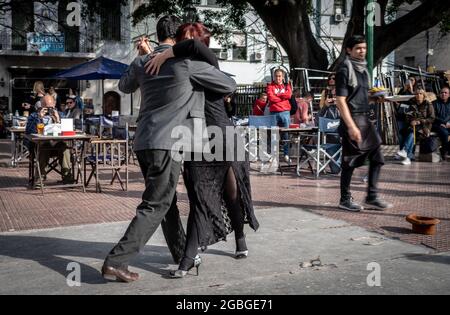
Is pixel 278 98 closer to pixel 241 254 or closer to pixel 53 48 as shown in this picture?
pixel 241 254

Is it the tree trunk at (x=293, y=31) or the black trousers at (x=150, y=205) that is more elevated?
the tree trunk at (x=293, y=31)

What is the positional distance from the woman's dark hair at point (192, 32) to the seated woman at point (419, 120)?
991 cm

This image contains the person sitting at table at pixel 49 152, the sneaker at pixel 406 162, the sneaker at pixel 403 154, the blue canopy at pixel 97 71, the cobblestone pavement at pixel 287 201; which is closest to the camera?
the cobblestone pavement at pixel 287 201

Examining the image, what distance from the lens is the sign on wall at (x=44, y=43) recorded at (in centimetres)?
3027

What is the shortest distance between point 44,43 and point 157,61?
28740 mm

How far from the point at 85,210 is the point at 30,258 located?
243cm

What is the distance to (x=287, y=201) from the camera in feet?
25.8

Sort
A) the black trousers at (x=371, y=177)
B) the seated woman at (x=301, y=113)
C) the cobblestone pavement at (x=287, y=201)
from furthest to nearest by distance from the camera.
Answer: the seated woman at (x=301, y=113) → the black trousers at (x=371, y=177) → the cobblestone pavement at (x=287, y=201)

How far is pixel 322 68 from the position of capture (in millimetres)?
19719

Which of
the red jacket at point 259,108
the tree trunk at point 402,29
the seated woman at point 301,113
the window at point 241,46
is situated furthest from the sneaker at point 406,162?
the window at point 241,46

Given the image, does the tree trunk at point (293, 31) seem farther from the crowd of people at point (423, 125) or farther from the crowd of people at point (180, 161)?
the crowd of people at point (180, 161)

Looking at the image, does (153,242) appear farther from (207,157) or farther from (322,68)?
(322,68)

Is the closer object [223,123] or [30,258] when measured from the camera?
[223,123]
